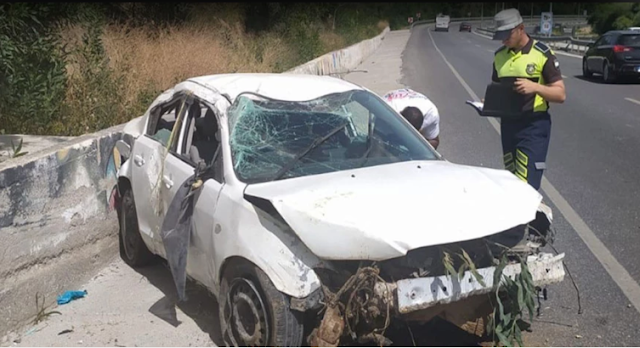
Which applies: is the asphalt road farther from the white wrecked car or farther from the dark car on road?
the dark car on road

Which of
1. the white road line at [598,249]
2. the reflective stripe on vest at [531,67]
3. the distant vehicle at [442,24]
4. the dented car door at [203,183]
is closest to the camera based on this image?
the dented car door at [203,183]

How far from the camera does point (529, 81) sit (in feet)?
17.1

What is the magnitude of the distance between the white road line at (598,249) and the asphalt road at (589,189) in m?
A: 0.02

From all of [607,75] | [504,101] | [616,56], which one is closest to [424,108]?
[504,101]

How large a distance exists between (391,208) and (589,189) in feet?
16.4

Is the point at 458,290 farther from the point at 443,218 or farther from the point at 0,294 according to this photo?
the point at 0,294

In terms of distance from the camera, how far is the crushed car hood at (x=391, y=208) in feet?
11.3

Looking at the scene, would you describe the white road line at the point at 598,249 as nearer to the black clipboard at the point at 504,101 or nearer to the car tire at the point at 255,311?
the black clipboard at the point at 504,101

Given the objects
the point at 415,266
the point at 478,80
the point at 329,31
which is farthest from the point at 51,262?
the point at 329,31

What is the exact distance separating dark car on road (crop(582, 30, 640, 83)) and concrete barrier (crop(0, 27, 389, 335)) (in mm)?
18073

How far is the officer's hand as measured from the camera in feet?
16.9

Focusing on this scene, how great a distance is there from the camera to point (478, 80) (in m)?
22.3

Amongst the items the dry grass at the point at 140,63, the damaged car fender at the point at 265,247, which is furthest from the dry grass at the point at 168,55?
the damaged car fender at the point at 265,247

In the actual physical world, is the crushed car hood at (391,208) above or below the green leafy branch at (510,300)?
above
